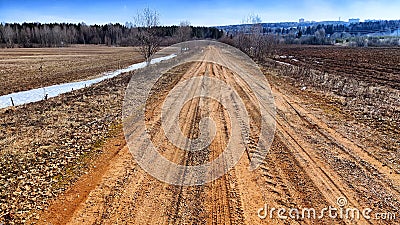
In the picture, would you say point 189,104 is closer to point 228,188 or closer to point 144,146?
point 144,146

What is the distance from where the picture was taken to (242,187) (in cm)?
597

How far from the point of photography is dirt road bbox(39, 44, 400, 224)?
5.02 m

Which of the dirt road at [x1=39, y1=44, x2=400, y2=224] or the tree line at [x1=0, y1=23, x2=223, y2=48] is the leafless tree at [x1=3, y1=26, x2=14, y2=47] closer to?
the tree line at [x1=0, y1=23, x2=223, y2=48]

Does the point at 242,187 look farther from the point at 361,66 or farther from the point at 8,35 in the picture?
the point at 8,35

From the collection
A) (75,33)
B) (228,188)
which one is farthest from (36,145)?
(75,33)
